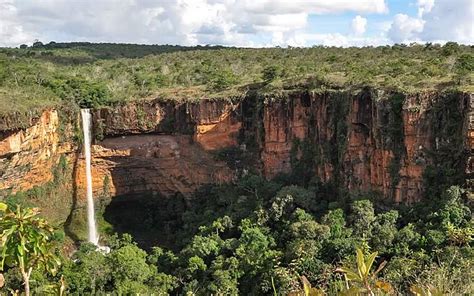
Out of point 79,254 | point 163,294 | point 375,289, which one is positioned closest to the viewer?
point 375,289

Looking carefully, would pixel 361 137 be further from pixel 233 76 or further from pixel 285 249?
pixel 233 76

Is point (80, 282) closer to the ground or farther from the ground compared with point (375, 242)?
closer to the ground

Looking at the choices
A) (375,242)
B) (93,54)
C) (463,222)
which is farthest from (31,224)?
(93,54)

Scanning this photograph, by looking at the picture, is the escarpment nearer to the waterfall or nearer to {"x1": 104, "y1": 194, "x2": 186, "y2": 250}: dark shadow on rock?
the waterfall

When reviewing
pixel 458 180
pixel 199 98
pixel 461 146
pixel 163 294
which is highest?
pixel 199 98

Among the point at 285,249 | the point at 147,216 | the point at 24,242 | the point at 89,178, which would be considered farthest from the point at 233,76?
the point at 24,242

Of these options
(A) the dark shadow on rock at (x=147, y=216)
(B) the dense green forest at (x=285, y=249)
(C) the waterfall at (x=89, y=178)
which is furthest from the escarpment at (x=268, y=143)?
(B) the dense green forest at (x=285, y=249)

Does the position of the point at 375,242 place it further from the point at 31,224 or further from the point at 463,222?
the point at 31,224
